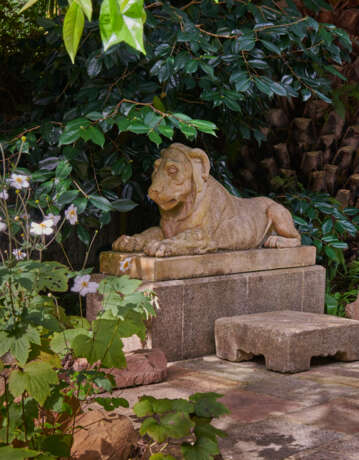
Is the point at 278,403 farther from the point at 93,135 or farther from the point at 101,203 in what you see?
the point at 93,135

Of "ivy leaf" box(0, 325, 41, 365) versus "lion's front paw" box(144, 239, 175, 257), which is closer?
"ivy leaf" box(0, 325, 41, 365)

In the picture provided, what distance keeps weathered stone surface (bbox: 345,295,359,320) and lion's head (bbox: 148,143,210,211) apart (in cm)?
247

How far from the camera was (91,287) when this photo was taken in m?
3.27

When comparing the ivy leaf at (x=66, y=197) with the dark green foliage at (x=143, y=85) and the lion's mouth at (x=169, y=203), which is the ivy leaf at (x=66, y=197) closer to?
the dark green foliage at (x=143, y=85)

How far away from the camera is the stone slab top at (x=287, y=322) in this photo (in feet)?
17.3

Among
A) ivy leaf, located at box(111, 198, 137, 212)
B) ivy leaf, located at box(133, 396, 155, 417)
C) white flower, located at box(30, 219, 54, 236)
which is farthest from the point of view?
ivy leaf, located at box(111, 198, 137, 212)

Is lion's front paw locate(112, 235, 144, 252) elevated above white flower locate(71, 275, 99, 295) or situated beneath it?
elevated above

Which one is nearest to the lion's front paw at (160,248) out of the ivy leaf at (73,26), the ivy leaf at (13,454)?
the ivy leaf at (13,454)

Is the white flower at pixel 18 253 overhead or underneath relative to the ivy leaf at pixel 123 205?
underneath

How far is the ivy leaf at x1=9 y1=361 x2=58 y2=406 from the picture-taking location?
249 centimetres

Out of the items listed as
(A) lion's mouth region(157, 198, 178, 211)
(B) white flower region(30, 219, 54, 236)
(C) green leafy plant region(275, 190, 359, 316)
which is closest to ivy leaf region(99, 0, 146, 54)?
(B) white flower region(30, 219, 54, 236)

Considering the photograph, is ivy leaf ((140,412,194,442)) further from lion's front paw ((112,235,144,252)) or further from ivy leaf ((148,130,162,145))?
lion's front paw ((112,235,144,252))

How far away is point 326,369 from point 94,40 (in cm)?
340

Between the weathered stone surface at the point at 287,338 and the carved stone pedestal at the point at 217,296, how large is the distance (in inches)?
7.7
